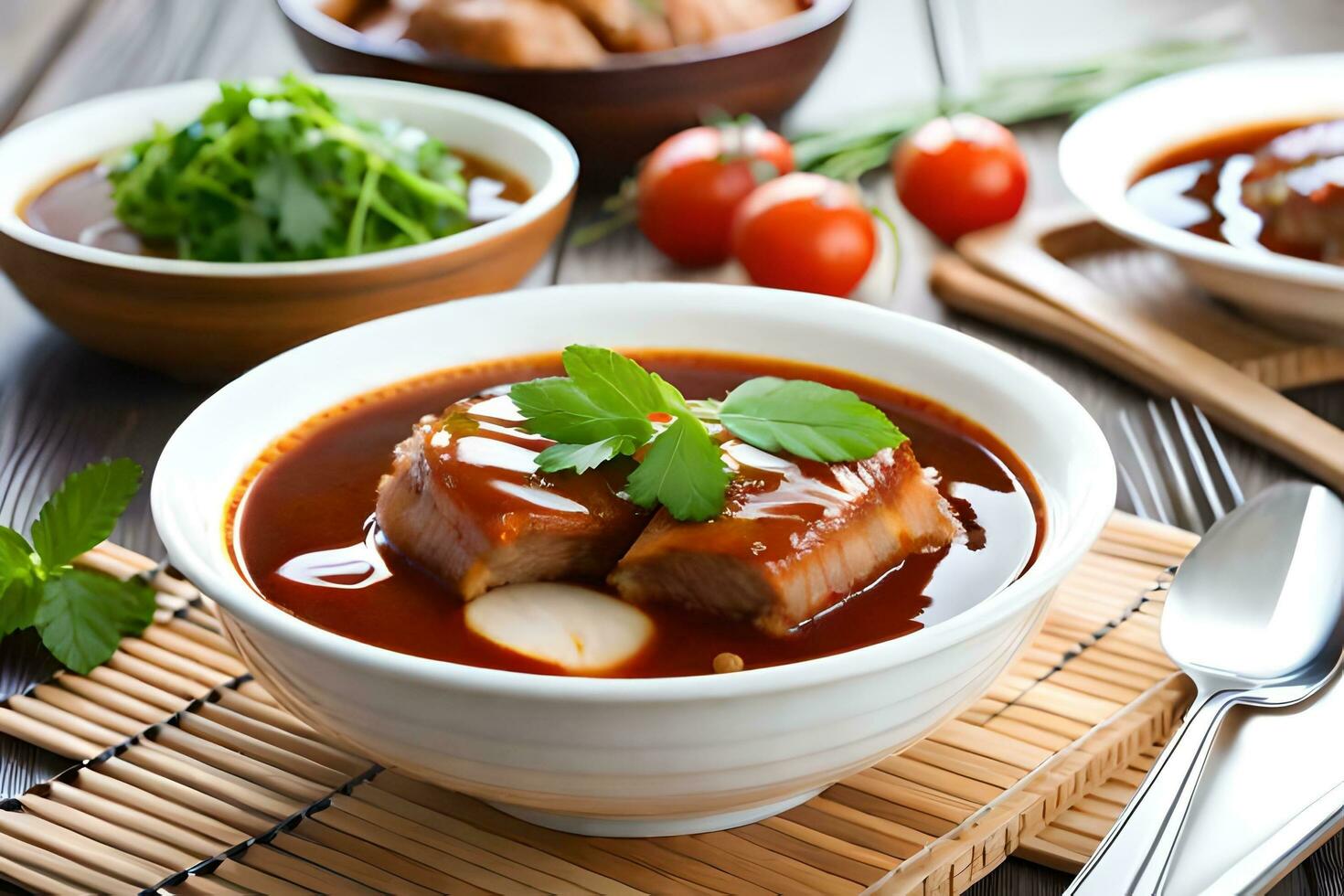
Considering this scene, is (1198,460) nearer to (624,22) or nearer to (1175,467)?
(1175,467)

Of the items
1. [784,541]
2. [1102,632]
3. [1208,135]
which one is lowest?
[1102,632]

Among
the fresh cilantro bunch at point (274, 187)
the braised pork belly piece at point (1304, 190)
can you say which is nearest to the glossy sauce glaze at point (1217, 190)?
the braised pork belly piece at point (1304, 190)

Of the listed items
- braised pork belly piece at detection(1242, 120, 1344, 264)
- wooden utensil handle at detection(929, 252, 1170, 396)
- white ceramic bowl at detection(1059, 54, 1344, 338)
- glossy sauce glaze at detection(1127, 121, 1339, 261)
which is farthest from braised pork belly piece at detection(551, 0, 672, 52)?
braised pork belly piece at detection(1242, 120, 1344, 264)

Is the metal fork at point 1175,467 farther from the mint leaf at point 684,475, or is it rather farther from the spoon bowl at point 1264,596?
the mint leaf at point 684,475

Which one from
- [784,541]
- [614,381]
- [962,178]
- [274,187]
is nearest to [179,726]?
[614,381]

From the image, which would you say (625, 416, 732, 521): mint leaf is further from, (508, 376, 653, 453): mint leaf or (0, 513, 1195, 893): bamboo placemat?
(0, 513, 1195, 893): bamboo placemat

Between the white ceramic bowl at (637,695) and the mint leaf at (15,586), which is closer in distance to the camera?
the white ceramic bowl at (637,695)
